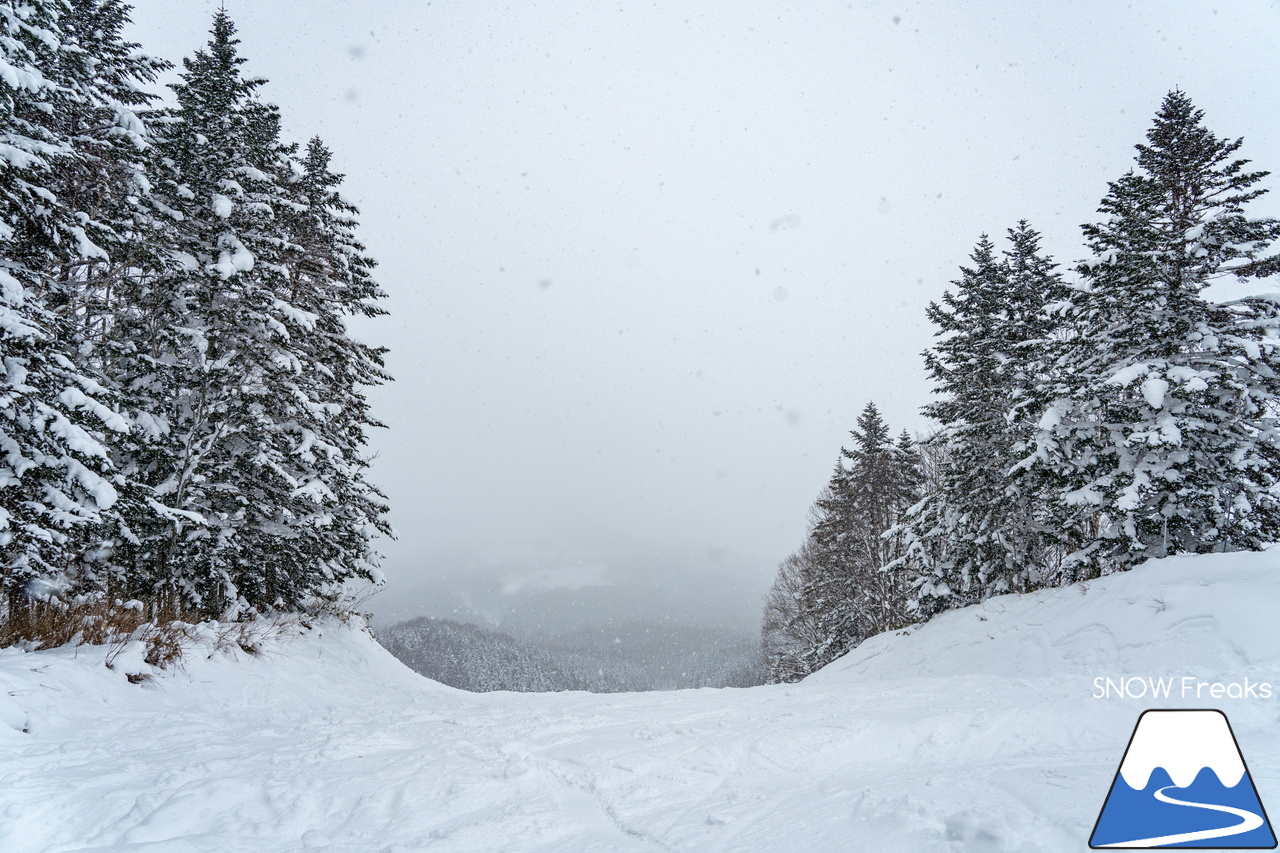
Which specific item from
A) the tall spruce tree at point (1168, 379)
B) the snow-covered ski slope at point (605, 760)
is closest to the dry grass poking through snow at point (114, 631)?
the snow-covered ski slope at point (605, 760)

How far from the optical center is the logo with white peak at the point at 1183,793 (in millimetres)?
2260

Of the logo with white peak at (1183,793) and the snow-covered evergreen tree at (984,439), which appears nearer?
the logo with white peak at (1183,793)

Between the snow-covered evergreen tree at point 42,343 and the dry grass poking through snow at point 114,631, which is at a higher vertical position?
the snow-covered evergreen tree at point 42,343

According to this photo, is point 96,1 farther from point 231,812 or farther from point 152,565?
point 231,812

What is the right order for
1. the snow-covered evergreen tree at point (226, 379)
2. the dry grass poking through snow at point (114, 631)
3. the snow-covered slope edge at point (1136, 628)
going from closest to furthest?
the dry grass poking through snow at point (114, 631) → the snow-covered slope edge at point (1136, 628) → the snow-covered evergreen tree at point (226, 379)

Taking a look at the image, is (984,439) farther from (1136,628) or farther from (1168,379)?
(1136,628)

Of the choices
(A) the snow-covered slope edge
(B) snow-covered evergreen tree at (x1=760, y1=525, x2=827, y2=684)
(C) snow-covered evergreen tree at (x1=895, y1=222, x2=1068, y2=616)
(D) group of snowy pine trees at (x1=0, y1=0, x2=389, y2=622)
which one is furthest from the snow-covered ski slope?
(B) snow-covered evergreen tree at (x1=760, y1=525, x2=827, y2=684)

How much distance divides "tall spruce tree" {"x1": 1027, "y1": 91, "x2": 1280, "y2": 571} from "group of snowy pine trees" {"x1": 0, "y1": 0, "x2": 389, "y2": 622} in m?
16.9

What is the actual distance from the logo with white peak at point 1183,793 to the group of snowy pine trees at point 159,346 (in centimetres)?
1022

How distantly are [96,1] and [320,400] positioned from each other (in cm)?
898

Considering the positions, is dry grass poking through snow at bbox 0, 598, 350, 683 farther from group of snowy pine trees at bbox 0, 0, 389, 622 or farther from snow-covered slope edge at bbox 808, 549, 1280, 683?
snow-covered slope edge at bbox 808, 549, 1280, 683

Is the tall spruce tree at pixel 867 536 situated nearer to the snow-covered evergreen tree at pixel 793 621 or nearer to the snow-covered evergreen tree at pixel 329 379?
the snow-covered evergreen tree at pixel 793 621

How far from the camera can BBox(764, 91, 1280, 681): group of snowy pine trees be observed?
420 inches

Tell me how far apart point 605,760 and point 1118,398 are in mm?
13835
